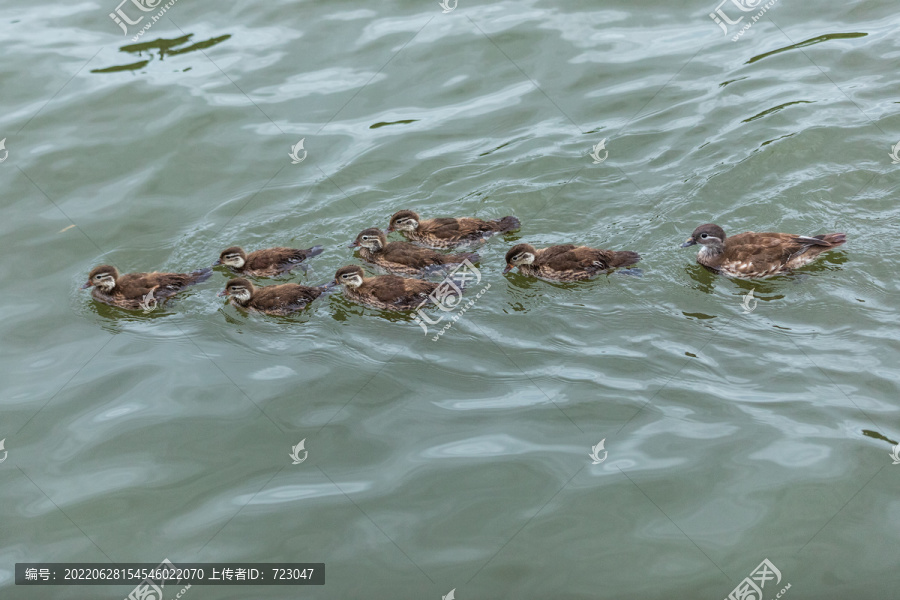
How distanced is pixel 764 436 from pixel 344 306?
408 centimetres

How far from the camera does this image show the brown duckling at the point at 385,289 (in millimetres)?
7590

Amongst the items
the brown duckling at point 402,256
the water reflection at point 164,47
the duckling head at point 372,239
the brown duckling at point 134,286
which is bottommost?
the brown duckling at point 134,286

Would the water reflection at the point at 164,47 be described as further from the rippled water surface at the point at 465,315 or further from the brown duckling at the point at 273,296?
the brown duckling at the point at 273,296

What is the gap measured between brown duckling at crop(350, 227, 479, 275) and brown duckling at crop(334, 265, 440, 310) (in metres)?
0.43

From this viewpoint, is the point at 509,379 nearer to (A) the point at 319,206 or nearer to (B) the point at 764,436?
(B) the point at 764,436

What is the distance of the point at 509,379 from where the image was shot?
675cm

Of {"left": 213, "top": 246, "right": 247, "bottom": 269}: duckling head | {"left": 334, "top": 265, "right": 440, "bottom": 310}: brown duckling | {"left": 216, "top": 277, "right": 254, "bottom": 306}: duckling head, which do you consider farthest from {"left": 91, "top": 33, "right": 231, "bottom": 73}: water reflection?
{"left": 334, "top": 265, "right": 440, "bottom": 310}: brown duckling

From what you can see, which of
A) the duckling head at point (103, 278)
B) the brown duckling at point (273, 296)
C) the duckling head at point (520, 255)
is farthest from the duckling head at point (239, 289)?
the duckling head at point (520, 255)

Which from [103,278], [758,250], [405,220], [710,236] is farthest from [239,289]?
[758,250]

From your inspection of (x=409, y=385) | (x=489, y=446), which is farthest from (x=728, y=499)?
(x=409, y=385)

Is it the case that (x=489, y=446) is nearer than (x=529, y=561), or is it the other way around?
(x=529, y=561)

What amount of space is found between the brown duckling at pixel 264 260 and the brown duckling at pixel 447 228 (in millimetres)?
1118

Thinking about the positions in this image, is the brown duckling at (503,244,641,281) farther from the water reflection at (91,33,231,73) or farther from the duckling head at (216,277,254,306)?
the water reflection at (91,33,231,73)

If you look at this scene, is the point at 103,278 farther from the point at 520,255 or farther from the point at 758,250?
the point at 758,250
